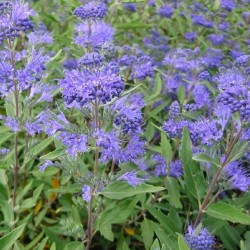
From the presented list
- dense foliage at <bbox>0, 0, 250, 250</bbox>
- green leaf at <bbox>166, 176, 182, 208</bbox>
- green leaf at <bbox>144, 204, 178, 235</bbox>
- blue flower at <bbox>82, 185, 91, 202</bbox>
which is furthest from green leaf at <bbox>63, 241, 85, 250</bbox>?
green leaf at <bbox>166, 176, 182, 208</bbox>

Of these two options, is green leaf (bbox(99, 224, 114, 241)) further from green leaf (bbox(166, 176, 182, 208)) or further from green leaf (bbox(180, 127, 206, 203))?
green leaf (bbox(180, 127, 206, 203))

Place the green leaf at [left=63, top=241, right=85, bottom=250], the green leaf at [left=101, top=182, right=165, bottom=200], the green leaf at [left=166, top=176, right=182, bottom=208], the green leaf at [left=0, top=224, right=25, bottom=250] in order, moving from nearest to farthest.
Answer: the green leaf at [left=0, top=224, right=25, bottom=250] < the green leaf at [left=101, top=182, right=165, bottom=200] < the green leaf at [left=63, top=241, right=85, bottom=250] < the green leaf at [left=166, top=176, right=182, bottom=208]

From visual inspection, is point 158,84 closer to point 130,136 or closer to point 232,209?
point 130,136

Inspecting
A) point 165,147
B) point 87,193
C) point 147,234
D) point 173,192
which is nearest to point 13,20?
point 87,193

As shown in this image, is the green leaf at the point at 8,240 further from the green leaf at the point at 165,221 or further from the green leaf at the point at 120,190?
the green leaf at the point at 165,221

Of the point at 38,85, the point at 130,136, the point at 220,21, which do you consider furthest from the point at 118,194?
the point at 220,21

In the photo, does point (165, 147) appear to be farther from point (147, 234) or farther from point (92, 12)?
point (92, 12)

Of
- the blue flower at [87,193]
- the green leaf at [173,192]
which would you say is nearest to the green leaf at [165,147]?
the green leaf at [173,192]
